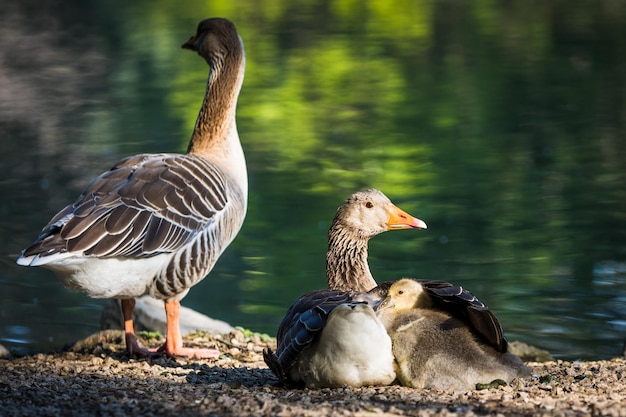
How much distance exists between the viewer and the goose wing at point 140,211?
668 centimetres

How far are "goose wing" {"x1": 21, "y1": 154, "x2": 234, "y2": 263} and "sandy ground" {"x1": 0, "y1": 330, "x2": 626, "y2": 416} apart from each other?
30.8 inches

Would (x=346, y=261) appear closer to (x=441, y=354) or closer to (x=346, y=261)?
(x=346, y=261)

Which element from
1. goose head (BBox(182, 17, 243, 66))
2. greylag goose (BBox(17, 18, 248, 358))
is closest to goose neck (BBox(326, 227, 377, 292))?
greylag goose (BBox(17, 18, 248, 358))

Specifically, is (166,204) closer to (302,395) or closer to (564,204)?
(302,395)

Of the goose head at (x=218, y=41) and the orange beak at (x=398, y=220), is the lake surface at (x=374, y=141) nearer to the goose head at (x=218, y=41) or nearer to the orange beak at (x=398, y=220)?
the orange beak at (x=398, y=220)

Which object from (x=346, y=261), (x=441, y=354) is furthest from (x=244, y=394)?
(x=346, y=261)

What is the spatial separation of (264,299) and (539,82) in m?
14.5

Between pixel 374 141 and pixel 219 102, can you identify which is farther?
pixel 374 141

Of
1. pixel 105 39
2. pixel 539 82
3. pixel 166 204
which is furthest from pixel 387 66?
pixel 166 204

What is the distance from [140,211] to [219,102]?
1.71 m

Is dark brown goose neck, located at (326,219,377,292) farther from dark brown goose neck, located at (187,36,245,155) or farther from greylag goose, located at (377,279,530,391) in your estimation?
dark brown goose neck, located at (187,36,245,155)

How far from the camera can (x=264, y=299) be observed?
1062 cm

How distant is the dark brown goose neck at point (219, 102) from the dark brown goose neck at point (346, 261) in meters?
1.82

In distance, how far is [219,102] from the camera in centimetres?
852
